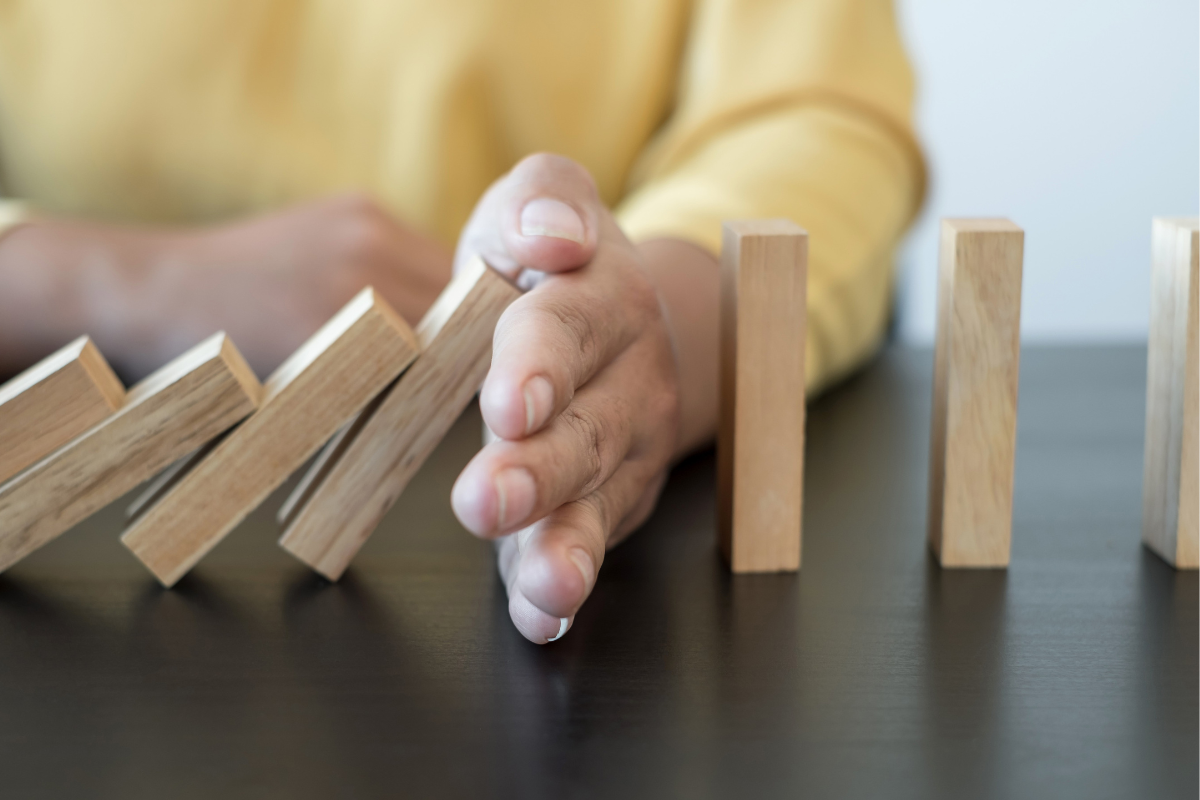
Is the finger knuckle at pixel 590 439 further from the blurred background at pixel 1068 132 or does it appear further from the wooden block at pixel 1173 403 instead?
the blurred background at pixel 1068 132

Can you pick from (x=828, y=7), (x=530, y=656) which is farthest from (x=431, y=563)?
(x=828, y=7)

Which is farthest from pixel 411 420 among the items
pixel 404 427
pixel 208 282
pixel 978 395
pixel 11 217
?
pixel 11 217

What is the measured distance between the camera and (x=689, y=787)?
0.75 ft

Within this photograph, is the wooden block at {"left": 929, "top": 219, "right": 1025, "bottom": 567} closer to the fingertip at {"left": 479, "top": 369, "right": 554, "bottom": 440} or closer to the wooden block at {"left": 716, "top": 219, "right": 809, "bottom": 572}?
the wooden block at {"left": 716, "top": 219, "right": 809, "bottom": 572}

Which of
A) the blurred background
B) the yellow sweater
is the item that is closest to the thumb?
the yellow sweater

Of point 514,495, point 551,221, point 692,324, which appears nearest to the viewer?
point 514,495

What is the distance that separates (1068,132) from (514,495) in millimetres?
2142

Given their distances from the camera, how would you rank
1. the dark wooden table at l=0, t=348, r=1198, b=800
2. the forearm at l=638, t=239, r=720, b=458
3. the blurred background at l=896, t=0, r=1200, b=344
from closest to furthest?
the dark wooden table at l=0, t=348, r=1198, b=800 < the forearm at l=638, t=239, r=720, b=458 < the blurred background at l=896, t=0, r=1200, b=344

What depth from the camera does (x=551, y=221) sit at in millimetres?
350

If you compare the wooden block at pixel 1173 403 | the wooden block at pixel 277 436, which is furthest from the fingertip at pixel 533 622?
the wooden block at pixel 1173 403

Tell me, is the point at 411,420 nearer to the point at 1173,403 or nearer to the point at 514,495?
the point at 514,495

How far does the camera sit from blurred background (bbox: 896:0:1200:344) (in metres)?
1.97

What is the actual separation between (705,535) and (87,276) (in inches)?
17.6

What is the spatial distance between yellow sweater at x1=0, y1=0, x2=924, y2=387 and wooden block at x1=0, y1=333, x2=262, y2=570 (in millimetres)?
421
